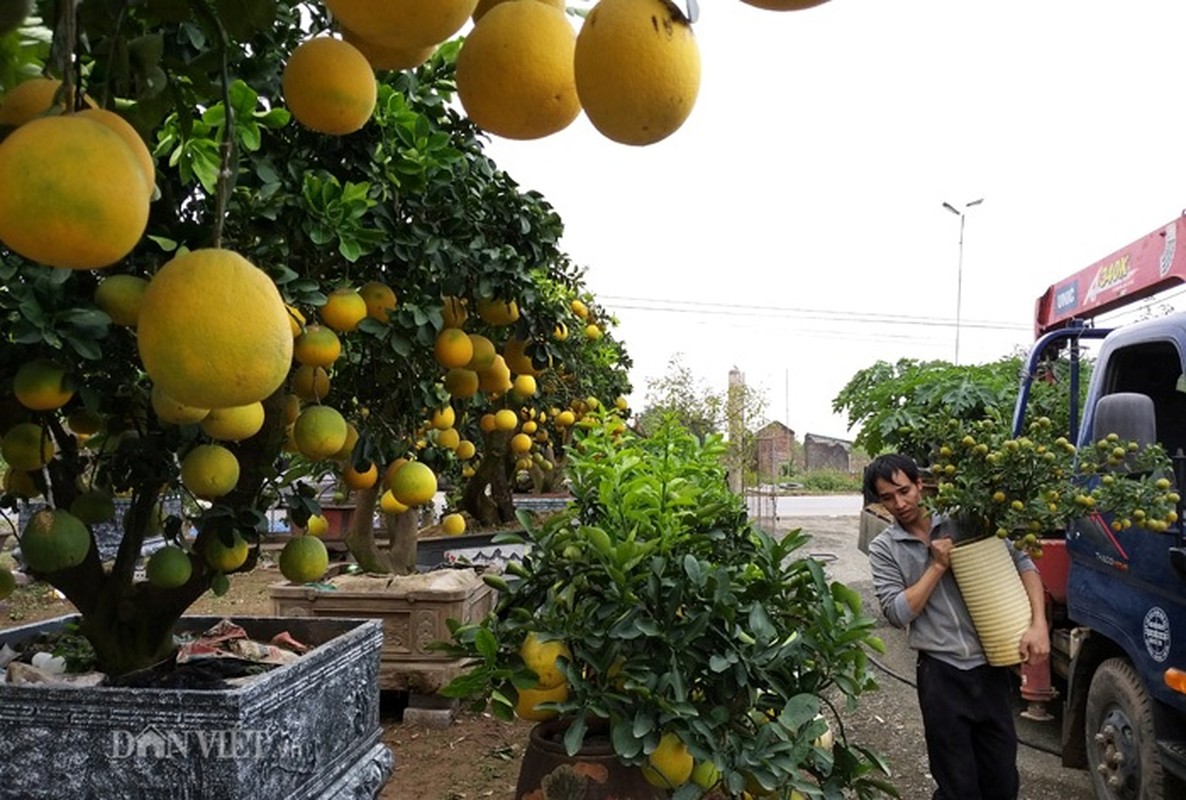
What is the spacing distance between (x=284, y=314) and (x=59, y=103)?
0.70 ft

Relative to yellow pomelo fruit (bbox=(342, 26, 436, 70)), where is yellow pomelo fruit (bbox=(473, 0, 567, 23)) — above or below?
above

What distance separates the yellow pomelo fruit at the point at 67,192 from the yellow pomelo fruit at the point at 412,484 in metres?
2.14

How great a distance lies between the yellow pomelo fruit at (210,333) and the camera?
65 cm

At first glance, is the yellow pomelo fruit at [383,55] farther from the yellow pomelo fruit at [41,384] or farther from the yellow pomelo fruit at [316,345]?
the yellow pomelo fruit at [41,384]

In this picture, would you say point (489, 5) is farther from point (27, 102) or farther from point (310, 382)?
point (310, 382)

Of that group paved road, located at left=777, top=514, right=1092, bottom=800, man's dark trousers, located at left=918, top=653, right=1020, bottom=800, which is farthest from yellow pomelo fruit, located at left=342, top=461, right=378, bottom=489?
man's dark trousers, located at left=918, top=653, right=1020, bottom=800

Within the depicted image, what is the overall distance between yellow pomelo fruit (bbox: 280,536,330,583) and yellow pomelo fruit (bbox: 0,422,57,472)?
70 cm

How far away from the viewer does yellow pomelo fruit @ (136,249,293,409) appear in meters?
0.65

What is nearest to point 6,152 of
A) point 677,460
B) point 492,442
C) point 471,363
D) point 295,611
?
point 471,363

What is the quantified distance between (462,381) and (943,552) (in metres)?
1.69

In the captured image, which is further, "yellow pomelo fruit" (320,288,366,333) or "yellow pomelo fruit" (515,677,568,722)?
"yellow pomelo fruit" (515,677,568,722)

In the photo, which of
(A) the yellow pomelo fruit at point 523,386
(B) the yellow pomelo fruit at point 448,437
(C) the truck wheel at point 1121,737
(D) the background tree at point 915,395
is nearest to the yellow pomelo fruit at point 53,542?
(B) the yellow pomelo fruit at point 448,437

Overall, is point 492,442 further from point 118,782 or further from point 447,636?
point 118,782

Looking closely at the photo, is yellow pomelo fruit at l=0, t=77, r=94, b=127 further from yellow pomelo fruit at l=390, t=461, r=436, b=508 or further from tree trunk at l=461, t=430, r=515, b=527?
tree trunk at l=461, t=430, r=515, b=527
